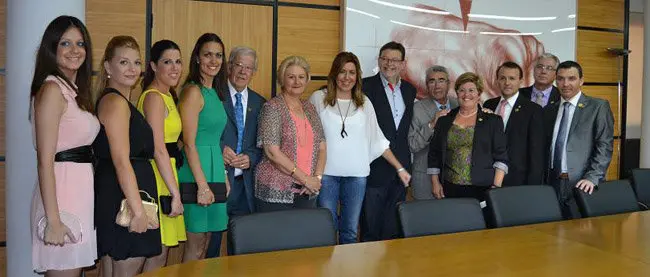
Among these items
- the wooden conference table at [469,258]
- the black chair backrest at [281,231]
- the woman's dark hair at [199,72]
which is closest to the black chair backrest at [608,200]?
the wooden conference table at [469,258]

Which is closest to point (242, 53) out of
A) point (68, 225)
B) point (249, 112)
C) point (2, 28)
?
point (249, 112)

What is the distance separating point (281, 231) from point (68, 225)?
98 cm

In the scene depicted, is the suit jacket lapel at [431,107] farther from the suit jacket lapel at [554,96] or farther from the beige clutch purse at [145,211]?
the beige clutch purse at [145,211]

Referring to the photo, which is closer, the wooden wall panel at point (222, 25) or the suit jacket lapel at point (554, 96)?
the wooden wall panel at point (222, 25)

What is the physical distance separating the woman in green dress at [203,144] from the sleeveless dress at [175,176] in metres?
0.14

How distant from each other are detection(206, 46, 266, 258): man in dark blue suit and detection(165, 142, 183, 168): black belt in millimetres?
622

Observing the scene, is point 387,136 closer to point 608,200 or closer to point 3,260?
point 608,200

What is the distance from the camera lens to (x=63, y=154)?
2.93 m

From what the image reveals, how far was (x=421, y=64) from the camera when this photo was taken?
19.8 feet

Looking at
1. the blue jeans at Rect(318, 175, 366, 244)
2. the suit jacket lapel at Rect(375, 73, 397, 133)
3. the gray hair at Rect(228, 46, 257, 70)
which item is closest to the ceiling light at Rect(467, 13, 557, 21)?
the suit jacket lapel at Rect(375, 73, 397, 133)

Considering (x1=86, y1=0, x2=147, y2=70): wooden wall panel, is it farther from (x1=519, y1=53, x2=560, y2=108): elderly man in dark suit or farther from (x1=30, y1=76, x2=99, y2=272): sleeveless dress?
(x1=519, y1=53, x2=560, y2=108): elderly man in dark suit

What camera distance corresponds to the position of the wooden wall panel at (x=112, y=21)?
493 centimetres

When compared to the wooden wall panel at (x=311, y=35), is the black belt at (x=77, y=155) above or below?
below

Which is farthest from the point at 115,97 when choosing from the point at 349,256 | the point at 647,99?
the point at 647,99
